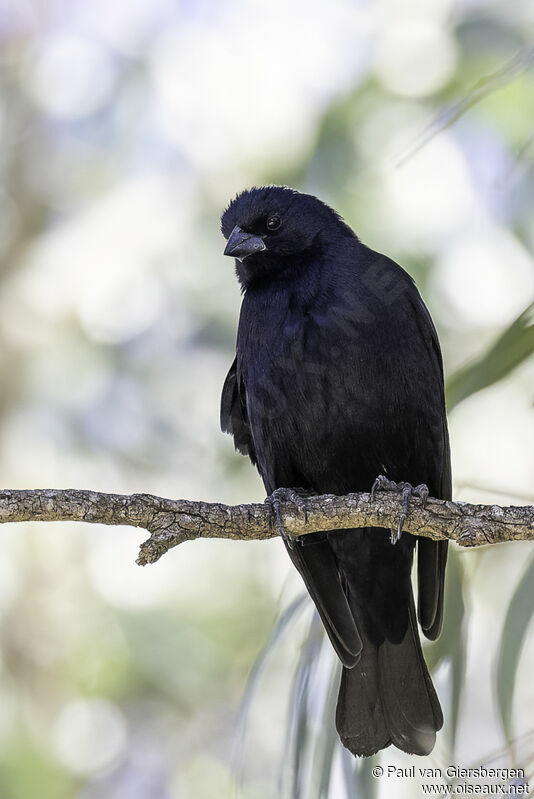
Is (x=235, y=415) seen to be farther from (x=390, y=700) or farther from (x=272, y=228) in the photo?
(x=390, y=700)

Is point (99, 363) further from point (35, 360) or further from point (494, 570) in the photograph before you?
point (494, 570)

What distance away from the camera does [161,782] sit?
24.4 feet

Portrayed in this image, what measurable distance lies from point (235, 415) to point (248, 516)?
1147 mm

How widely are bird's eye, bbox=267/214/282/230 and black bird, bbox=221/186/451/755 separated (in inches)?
2.7

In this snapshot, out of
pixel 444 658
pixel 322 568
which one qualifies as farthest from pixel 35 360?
pixel 444 658

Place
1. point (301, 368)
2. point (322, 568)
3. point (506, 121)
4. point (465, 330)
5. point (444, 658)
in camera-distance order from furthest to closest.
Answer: point (465, 330) < point (506, 121) < point (322, 568) < point (301, 368) < point (444, 658)

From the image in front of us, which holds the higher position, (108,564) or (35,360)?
(35,360)

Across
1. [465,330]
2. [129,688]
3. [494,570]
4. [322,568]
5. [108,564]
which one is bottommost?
[322,568]

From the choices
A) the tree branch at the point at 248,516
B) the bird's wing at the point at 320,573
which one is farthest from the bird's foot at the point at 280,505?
the bird's wing at the point at 320,573

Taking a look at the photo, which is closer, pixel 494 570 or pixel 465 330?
pixel 494 570

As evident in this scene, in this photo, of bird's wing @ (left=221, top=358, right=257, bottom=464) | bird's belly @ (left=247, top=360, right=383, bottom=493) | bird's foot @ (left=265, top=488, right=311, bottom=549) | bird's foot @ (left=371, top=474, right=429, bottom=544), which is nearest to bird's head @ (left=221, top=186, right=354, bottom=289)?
bird's wing @ (left=221, top=358, right=257, bottom=464)

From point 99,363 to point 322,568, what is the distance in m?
4.39

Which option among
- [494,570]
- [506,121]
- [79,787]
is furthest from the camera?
[79,787]

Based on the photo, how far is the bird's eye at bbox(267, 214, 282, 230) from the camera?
157 inches
